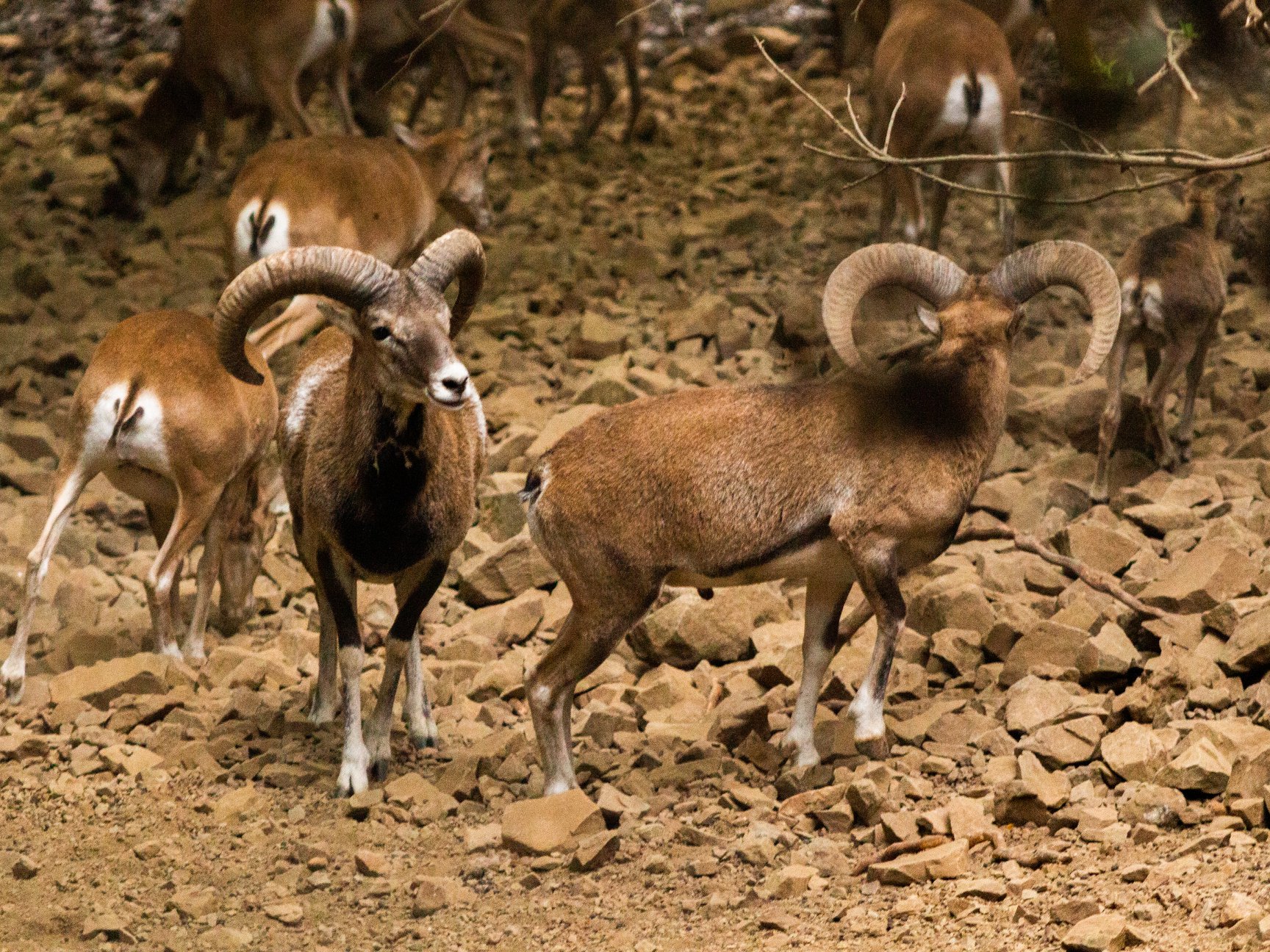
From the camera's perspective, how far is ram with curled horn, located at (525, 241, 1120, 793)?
23.0 ft

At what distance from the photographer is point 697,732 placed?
24.9ft

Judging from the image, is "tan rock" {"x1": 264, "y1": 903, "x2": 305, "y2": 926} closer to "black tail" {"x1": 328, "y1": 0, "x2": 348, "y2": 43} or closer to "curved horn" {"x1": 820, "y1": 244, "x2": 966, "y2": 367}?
"curved horn" {"x1": 820, "y1": 244, "x2": 966, "y2": 367}

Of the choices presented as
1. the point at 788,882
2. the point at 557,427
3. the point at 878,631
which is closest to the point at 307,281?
the point at 878,631

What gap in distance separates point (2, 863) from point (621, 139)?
1173 cm

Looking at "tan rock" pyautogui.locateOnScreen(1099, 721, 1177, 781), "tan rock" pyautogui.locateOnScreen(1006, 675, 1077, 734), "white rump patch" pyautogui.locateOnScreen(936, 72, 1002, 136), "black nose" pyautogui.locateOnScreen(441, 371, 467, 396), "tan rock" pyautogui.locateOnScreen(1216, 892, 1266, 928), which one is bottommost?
"tan rock" pyautogui.locateOnScreen(1006, 675, 1077, 734)

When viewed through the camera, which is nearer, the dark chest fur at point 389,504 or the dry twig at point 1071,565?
the dark chest fur at point 389,504

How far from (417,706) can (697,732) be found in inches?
52.4

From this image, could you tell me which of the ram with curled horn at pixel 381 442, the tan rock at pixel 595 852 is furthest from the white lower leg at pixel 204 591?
the tan rock at pixel 595 852

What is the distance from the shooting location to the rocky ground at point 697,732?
5957mm

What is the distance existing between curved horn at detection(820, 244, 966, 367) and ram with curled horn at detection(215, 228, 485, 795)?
5.44 ft

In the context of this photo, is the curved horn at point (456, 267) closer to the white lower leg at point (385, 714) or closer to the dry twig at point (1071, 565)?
the white lower leg at point (385, 714)

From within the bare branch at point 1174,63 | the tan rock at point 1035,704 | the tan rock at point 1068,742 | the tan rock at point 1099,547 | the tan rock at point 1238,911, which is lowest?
the tan rock at point 1099,547

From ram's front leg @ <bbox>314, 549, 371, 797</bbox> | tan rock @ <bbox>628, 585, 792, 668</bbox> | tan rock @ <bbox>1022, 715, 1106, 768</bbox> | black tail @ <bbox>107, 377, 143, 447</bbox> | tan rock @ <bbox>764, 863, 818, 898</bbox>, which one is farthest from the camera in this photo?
tan rock @ <bbox>628, 585, 792, 668</bbox>

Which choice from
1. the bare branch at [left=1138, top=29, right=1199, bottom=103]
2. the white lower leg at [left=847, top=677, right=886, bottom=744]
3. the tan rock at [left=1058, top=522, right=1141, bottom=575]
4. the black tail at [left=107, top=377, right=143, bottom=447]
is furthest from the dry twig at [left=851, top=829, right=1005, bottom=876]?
the black tail at [left=107, top=377, right=143, bottom=447]
